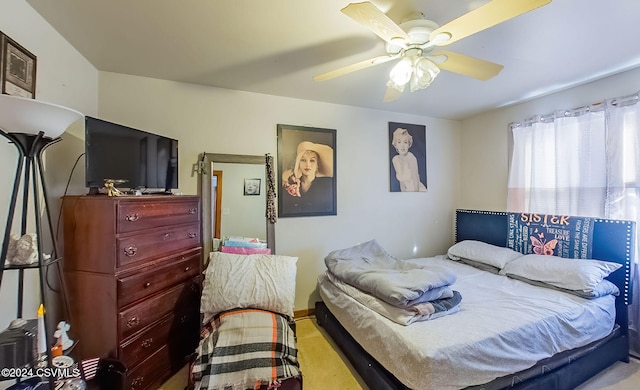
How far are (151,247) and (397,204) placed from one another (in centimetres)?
268

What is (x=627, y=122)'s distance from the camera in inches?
86.9

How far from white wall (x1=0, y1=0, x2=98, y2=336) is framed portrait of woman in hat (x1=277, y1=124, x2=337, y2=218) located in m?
1.60

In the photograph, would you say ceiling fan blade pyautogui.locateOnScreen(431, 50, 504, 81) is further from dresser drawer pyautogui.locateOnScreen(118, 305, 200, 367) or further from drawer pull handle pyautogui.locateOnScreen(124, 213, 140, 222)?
dresser drawer pyautogui.locateOnScreen(118, 305, 200, 367)

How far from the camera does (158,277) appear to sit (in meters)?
1.83

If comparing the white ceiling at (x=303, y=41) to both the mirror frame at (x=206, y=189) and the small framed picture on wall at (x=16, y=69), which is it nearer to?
the small framed picture on wall at (x=16, y=69)

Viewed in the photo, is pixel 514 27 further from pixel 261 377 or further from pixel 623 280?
pixel 261 377

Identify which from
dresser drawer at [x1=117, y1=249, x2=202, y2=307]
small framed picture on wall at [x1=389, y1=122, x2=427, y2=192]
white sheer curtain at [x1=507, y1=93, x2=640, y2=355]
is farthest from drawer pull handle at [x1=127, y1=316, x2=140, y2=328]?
white sheer curtain at [x1=507, y1=93, x2=640, y2=355]

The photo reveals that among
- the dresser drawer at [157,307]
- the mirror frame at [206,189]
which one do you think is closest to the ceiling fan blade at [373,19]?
the mirror frame at [206,189]

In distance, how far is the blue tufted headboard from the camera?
6.95 feet

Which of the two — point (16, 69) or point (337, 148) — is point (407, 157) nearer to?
point (337, 148)

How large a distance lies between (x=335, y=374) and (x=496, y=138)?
3.20 metres

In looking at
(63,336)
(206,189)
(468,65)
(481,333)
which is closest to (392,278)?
(481,333)

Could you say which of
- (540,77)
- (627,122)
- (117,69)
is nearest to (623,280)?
A: (627,122)

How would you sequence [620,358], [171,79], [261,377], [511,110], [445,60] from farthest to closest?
[511,110]
[171,79]
[620,358]
[445,60]
[261,377]
